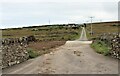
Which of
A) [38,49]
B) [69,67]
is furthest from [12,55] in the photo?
[38,49]

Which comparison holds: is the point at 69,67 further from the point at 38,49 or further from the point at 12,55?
the point at 38,49

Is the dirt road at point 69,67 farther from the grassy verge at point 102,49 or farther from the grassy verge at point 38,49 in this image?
the grassy verge at point 38,49

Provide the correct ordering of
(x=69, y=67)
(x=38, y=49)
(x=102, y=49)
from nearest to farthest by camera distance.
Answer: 1. (x=69, y=67)
2. (x=102, y=49)
3. (x=38, y=49)

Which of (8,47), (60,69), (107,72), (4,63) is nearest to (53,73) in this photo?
(60,69)

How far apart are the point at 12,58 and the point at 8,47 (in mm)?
1201

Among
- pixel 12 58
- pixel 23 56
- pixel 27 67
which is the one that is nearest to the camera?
pixel 27 67

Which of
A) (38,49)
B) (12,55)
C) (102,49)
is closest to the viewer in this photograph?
(12,55)

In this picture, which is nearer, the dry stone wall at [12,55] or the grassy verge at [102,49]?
the dry stone wall at [12,55]

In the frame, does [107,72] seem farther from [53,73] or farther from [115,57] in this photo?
[115,57]

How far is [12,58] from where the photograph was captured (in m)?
22.9

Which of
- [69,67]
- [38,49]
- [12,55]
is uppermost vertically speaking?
[12,55]

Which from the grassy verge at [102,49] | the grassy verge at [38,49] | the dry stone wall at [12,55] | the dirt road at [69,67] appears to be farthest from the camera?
the grassy verge at [38,49]

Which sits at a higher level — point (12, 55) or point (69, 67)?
point (12, 55)

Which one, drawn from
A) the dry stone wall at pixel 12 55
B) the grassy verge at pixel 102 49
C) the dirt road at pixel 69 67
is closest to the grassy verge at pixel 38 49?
the dry stone wall at pixel 12 55
